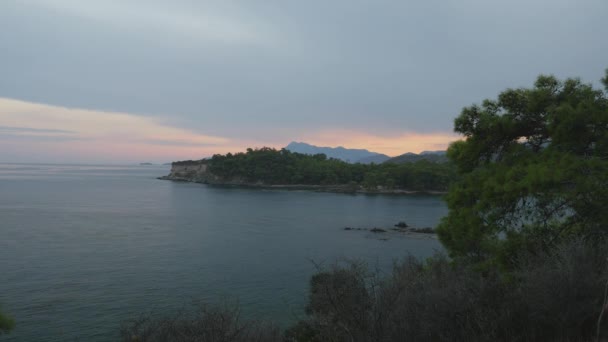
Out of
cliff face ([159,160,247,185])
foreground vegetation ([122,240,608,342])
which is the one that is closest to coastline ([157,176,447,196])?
cliff face ([159,160,247,185])

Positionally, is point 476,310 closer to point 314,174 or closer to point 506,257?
point 506,257

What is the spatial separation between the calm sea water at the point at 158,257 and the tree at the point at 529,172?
1198cm

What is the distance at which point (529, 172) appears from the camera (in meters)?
14.1

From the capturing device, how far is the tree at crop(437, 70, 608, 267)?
1339 cm

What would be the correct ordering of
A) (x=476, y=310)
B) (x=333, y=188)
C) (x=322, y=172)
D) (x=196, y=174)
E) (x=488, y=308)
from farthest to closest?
(x=196, y=174) → (x=322, y=172) → (x=333, y=188) → (x=488, y=308) → (x=476, y=310)

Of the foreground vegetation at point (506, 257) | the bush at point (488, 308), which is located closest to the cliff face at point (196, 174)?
the foreground vegetation at point (506, 257)

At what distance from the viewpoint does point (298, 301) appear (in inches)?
1014

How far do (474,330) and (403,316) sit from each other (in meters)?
1.63

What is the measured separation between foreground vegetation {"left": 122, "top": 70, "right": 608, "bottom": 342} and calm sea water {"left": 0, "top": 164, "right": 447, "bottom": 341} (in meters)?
9.80

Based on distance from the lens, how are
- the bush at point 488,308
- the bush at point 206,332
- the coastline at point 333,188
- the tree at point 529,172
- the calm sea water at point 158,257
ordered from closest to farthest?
the bush at point 488,308
the bush at point 206,332
the tree at point 529,172
the calm sea water at point 158,257
the coastline at point 333,188

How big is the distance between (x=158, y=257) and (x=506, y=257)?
99.5 ft

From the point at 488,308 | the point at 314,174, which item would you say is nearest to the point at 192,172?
the point at 314,174

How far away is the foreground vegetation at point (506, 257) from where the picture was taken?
9.20m

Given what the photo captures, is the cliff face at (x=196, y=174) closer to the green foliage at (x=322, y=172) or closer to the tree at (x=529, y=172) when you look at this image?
the green foliage at (x=322, y=172)
